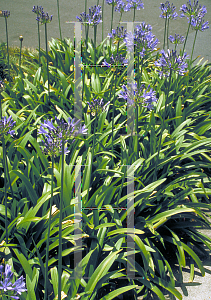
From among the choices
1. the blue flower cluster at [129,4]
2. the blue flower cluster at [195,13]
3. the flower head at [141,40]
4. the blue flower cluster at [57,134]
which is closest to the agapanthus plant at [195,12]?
the blue flower cluster at [195,13]

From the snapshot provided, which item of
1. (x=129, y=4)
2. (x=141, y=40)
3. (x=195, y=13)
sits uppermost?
(x=129, y=4)

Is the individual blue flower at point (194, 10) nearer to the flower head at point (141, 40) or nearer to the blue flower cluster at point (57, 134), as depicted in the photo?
the flower head at point (141, 40)

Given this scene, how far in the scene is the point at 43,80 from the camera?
401cm

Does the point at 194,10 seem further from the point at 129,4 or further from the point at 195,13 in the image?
the point at 129,4

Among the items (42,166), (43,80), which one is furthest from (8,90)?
(42,166)

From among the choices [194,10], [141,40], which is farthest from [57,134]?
[194,10]

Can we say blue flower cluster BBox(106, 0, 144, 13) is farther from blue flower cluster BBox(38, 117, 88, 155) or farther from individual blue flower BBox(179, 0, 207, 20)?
blue flower cluster BBox(38, 117, 88, 155)

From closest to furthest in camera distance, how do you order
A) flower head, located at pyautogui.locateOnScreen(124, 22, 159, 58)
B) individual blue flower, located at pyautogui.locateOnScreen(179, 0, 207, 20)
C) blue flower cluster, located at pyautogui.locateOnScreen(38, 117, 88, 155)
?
blue flower cluster, located at pyautogui.locateOnScreen(38, 117, 88, 155)
flower head, located at pyautogui.locateOnScreen(124, 22, 159, 58)
individual blue flower, located at pyautogui.locateOnScreen(179, 0, 207, 20)

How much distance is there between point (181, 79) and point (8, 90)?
2.36m

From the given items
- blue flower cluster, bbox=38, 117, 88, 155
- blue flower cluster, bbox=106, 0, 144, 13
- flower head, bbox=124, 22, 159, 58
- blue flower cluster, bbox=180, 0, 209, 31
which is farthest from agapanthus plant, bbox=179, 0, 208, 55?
blue flower cluster, bbox=38, 117, 88, 155

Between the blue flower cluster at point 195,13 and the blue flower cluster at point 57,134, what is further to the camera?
the blue flower cluster at point 195,13

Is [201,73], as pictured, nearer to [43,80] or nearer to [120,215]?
[43,80]

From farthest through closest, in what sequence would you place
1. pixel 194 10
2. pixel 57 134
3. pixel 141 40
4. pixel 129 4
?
pixel 129 4 → pixel 194 10 → pixel 141 40 → pixel 57 134

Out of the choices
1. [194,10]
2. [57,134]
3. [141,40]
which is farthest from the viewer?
[194,10]
